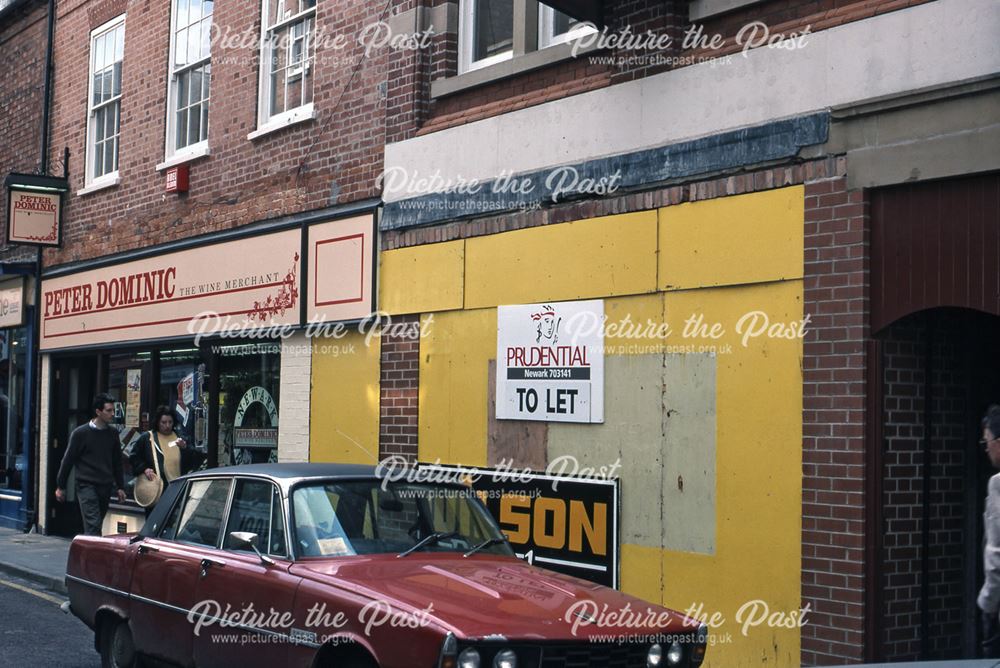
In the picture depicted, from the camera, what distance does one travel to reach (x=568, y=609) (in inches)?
236

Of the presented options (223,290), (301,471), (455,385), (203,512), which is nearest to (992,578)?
(301,471)

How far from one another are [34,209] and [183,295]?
13.5 feet

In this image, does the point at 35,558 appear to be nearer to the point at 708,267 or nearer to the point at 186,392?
the point at 186,392

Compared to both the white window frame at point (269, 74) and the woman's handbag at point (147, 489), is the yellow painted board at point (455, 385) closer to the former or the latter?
the woman's handbag at point (147, 489)

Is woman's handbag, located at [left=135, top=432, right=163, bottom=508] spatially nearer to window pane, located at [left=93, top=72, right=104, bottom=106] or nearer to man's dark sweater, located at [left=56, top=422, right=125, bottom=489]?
man's dark sweater, located at [left=56, top=422, right=125, bottom=489]

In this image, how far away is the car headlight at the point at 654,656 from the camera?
591 centimetres

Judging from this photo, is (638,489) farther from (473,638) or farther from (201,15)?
(201,15)

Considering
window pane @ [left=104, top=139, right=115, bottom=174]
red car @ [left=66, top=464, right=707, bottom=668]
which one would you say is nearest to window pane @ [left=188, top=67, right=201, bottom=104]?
window pane @ [left=104, top=139, right=115, bottom=174]

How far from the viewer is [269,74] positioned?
46.1 feet

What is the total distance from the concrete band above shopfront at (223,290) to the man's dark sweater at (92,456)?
6.69ft

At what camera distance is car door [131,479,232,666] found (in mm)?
7168

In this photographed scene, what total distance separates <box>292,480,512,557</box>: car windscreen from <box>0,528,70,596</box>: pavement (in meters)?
7.08

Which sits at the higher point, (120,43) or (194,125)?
(120,43)

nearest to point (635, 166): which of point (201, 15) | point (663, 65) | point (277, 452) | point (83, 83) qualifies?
point (663, 65)
